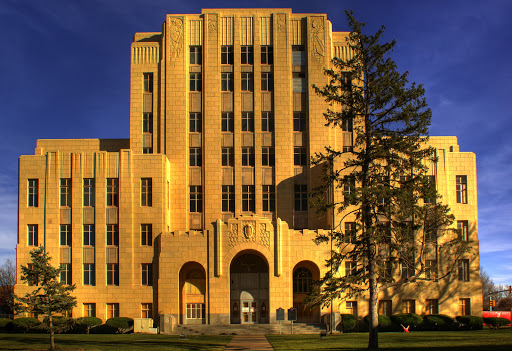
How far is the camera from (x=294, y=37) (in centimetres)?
5506

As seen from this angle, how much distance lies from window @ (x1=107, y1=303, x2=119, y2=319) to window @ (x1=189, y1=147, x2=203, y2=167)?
48.0ft

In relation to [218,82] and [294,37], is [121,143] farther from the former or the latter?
[294,37]

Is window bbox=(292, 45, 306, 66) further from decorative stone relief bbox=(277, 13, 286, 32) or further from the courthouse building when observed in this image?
decorative stone relief bbox=(277, 13, 286, 32)

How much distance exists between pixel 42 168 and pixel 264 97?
71.0 feet

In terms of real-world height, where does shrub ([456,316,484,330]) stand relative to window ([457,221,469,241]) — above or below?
below

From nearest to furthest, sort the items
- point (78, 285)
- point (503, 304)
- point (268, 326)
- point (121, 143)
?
1. point (268, 326)
2. point (78, 285)
3. point (121, 143)
4. point (503, 304)

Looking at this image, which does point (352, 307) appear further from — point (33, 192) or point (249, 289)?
point (33, 192)

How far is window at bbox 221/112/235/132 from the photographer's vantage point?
2119 inches

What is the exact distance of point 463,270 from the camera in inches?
1960

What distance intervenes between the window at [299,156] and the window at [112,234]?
17713 mm

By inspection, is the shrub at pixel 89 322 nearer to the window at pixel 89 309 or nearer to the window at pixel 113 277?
the window at pixel 89 309

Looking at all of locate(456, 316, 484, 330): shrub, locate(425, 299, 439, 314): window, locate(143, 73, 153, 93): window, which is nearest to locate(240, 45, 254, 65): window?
locate(143, 73, 153, 93): window

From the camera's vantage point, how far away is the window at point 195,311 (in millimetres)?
48562

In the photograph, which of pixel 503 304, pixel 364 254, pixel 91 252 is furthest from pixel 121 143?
pixel 503 304
